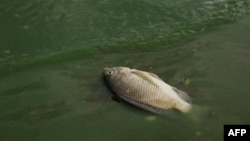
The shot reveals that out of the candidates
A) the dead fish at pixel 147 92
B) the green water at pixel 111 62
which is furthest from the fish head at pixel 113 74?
the green water at pixel 111 62

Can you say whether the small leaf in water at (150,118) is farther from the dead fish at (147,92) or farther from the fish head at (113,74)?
the fish head at (113,74)

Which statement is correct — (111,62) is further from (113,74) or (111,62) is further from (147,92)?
(147,92)

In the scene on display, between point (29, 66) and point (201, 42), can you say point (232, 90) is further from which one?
point (29, 66)

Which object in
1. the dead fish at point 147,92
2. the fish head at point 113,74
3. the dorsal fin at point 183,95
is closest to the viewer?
the dead fish at point 147,92

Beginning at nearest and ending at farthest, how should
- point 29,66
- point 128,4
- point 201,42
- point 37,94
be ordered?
point 37,94 < point 29,66 < point 201,42 < point 128,4

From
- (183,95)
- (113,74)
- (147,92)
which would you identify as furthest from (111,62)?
(183,95)

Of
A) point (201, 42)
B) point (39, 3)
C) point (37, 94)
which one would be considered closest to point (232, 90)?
point (201, 42)

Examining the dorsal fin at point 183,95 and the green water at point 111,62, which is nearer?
the green water at point 111,62
